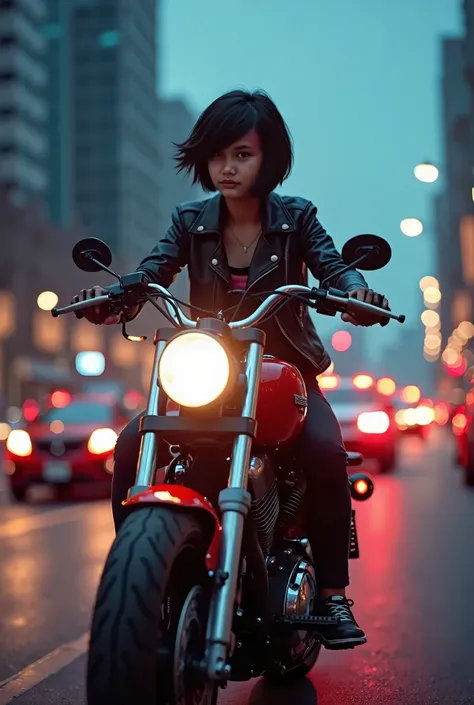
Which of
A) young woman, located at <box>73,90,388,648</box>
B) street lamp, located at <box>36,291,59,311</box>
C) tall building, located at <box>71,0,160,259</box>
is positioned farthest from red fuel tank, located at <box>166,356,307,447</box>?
tall building, located at <box>71,0,160,259</box>

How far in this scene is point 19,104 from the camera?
301 feet

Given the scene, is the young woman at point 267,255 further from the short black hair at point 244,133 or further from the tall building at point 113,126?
the tall building at point 113,126

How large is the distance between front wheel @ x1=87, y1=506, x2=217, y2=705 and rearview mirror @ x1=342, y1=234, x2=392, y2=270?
1213 mm

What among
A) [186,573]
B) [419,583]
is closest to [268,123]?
[186,573]

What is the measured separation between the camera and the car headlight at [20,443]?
16.7 metres

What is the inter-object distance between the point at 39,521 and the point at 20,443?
3609 mm

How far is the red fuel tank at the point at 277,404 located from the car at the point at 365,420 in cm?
1641

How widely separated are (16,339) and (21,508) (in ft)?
200

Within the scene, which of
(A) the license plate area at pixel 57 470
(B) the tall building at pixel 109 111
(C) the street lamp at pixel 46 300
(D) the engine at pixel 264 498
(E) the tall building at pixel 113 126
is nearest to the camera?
(D) the engine at pixel 264 498

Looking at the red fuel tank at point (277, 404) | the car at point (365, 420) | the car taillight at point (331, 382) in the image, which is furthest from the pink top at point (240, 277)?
the car at point (365, 420)

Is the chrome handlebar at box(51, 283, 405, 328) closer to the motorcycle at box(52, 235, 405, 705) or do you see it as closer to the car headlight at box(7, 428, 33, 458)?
the motorcycle at box(52, 235, 405, 705)

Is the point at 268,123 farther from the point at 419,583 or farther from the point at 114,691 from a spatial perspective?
the point at 419,583

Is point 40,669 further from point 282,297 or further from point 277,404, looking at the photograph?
point 282,297

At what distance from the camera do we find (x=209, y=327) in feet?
12.0
